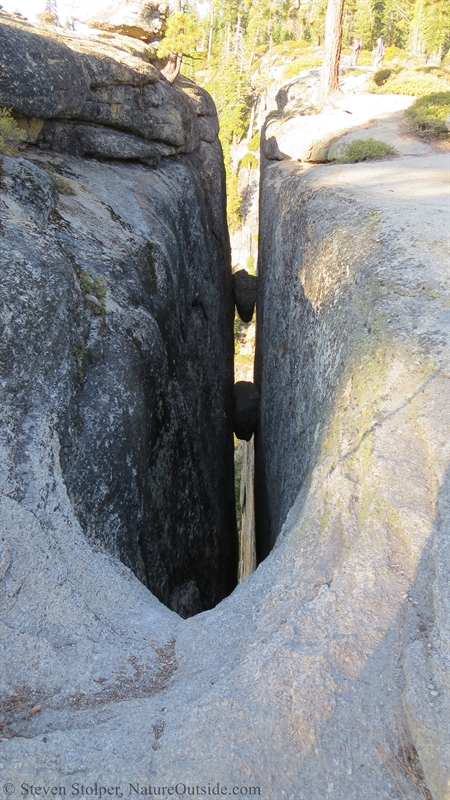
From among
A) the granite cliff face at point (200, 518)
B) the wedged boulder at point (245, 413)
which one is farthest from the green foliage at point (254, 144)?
the granite cliff face at point (200, 518)

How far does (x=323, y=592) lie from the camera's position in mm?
4152

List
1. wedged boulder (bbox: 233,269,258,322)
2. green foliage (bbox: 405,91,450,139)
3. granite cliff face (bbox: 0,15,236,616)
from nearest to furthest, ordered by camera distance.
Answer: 1. granite cliff face (bbox: 0,15,236,616)
2. green foliage (bbox: 405,91,450,139)
3. wedged boulder (bbox: 233,269,258,322)

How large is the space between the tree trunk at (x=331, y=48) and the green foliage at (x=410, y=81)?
11.2ft

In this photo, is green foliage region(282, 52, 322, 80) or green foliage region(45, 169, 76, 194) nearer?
green foliage region(45, 169, 76, 194)

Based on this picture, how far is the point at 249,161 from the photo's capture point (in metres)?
42.4

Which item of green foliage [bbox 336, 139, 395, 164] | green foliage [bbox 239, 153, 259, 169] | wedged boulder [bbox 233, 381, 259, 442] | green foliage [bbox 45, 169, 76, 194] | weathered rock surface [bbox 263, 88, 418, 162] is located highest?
weathered rock surface [bbox 263, 88, 418, 162]

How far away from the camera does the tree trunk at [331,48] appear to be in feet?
62.0

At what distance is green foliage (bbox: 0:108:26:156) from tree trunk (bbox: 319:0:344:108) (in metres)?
15.2

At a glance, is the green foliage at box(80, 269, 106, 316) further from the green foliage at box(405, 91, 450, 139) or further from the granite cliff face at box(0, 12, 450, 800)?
the green foliage at box(405, 91, 450, 139)

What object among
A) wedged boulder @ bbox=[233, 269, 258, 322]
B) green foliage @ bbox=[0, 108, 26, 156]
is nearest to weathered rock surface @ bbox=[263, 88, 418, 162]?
wedged boulder @ bbox=[233, 269, 258, 322]

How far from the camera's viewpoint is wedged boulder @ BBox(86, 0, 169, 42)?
15.3 meters

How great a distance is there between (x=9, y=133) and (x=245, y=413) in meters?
10.8

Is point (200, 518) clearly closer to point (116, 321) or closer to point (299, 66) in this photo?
point (116, 321)

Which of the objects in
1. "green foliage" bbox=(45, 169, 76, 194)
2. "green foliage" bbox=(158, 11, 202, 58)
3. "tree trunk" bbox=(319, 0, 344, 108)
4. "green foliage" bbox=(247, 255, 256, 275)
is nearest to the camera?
"green foliage" bbox=(45, 169, 76, 194)
